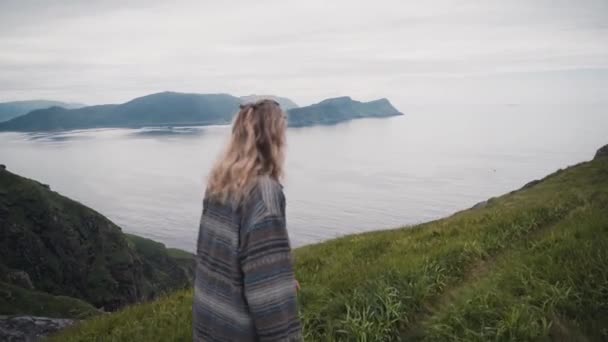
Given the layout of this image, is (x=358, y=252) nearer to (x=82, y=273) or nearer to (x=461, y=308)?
(x=461, y=308)

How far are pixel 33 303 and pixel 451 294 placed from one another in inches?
3990

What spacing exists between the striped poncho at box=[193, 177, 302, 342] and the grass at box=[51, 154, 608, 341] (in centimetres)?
311

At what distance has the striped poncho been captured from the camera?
3.91 meters

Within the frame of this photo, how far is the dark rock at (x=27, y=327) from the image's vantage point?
490 inches

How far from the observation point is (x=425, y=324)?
6867 millimetres

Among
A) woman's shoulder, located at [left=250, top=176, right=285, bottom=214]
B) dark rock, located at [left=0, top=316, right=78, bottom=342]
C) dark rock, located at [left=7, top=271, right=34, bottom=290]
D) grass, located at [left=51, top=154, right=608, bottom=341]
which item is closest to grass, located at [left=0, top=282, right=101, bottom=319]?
dark rock, located at [left=7, top=271, right=34, bottom=290]

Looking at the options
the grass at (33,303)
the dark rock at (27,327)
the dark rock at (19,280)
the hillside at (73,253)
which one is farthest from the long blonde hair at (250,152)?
the hillside at (73,253)

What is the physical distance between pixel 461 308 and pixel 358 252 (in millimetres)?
4956

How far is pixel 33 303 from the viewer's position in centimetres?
9012

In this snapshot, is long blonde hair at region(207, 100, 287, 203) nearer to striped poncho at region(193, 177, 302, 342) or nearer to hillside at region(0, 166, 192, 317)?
striped poncho at region(193, 177, 302, 342)

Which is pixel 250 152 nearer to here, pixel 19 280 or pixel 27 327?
pixel 27 327

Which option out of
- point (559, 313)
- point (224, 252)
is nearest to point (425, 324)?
point (559, 313)

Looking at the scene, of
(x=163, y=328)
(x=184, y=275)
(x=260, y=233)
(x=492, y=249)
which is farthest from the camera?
(x=184, y=275)

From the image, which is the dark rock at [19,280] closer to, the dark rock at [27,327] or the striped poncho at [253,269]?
the dark rock at [27,327]
